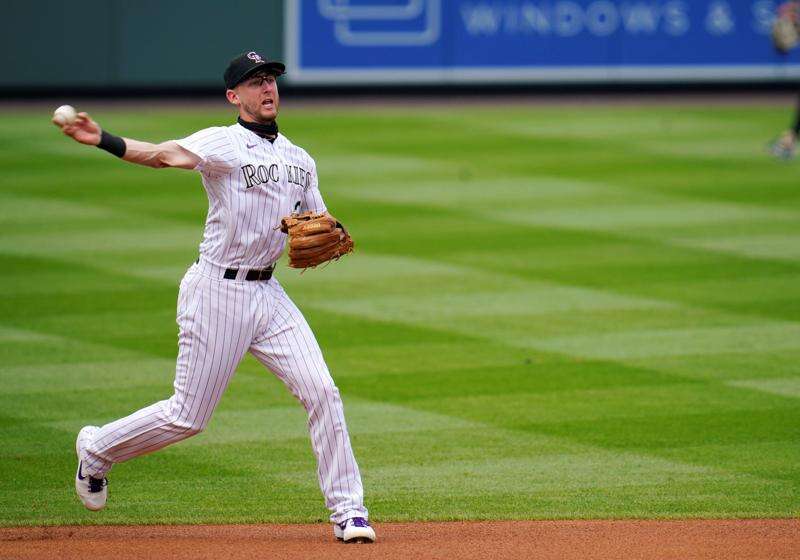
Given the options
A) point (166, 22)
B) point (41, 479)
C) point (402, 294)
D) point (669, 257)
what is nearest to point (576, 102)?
point (166, 22)

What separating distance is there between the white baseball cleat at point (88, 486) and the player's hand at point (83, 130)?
1.43 m

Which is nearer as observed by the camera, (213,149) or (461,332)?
(213,149)

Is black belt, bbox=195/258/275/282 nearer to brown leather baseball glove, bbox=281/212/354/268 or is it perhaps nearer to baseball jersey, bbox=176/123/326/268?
baseball jersey, bbox=176/123/326/268

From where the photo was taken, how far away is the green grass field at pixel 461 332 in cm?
706

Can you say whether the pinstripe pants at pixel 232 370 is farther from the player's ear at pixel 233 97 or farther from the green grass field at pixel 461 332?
the player's ear at pixel 233 97

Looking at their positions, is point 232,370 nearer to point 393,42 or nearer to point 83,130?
point 83,130

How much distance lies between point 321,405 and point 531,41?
18.6m

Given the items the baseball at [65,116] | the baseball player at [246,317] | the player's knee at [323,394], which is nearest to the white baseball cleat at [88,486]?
the baseball player at [246,317]

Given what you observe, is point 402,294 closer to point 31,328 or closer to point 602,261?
point 602,261

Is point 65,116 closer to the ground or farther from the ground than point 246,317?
farther from the ground

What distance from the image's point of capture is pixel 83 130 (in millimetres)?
5391

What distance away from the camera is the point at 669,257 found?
12977mm

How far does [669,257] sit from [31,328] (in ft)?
19.6

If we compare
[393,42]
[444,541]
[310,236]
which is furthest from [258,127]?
[393,42]
